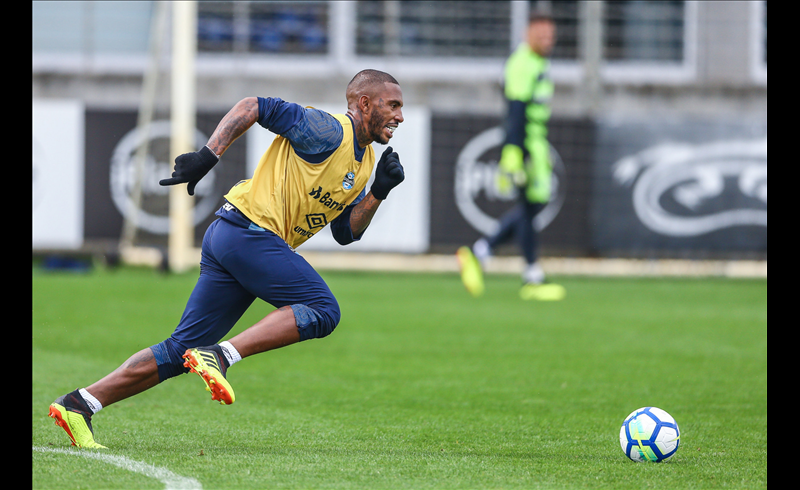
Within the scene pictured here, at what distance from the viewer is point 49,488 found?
11.6 feet

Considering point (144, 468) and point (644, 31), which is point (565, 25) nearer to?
point (644, 31)

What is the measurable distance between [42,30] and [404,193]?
7.51 meters

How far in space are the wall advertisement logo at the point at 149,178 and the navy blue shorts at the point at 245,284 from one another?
9434 mm

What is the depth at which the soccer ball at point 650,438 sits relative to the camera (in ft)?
13.8

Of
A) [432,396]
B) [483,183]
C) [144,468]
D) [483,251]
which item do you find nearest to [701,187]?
[483,183]

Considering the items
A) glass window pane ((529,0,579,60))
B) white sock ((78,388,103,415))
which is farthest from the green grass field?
glass window pane ((529,0,579,60))

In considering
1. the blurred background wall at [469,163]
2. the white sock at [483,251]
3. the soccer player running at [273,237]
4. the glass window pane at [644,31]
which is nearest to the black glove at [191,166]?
the soccer player running at [273,237]

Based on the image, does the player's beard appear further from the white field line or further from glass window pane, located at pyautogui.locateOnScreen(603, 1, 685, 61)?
glass window pane, located at pyautogui.locateOnScreen(603, 1, 685, 61)

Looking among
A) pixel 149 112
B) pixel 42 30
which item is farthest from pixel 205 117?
pixel 42 30

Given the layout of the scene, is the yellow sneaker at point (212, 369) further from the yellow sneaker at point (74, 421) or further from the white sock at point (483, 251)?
the white sock at point (483, 251)

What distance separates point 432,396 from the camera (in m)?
5.81

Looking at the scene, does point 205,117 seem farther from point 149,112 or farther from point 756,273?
point 756,273
